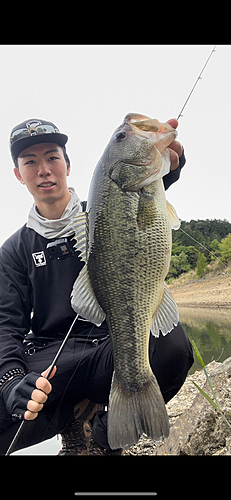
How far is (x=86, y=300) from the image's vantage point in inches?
52.4

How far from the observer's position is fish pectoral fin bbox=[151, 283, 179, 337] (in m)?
1.31

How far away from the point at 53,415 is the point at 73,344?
45cm

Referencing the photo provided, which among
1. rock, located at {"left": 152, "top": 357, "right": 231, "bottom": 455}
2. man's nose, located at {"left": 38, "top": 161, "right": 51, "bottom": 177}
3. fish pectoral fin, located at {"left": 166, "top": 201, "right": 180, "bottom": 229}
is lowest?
rock, located at {"left": 152, "top": 357, "right": 231, "bottom": 455}

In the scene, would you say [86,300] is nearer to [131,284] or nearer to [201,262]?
[131,284]

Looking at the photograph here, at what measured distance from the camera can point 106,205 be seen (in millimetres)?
1307

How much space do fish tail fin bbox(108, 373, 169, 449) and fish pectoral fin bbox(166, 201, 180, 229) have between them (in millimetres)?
580

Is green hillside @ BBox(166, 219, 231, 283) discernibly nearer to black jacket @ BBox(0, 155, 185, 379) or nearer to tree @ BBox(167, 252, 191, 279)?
tree @ BBox(167, 252, 191, 279)

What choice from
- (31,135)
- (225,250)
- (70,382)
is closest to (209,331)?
(225,250)

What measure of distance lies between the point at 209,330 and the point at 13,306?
5.13 m

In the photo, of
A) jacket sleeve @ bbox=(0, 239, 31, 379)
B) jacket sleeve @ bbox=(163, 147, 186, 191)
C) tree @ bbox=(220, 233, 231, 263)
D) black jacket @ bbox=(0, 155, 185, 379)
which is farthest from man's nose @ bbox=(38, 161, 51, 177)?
tree @ bbox=(220, 233, 231, 263)

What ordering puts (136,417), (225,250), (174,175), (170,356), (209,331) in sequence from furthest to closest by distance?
(209,331), (225,250), (170,356), (174,175), (136,417)

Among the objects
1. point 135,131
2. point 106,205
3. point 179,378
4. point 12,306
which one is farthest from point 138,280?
point 12,306

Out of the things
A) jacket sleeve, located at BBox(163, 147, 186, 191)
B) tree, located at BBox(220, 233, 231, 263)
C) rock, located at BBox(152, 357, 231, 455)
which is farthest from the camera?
tree, located at BBox(220, 233, 231, 263)
